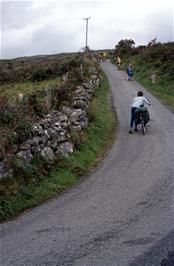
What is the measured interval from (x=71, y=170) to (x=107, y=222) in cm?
434

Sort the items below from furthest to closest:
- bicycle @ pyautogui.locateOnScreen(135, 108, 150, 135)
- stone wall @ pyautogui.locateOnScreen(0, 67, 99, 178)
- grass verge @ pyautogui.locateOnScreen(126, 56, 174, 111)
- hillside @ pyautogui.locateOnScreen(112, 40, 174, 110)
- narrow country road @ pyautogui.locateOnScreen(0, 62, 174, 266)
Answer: hillside @ pyautogui.locateOnScreen(112, 40, 174, 110), grass verge @ pyautogui.locateOnScreen(126, 56, 174, 111), bicycle @ pyautogui.locateOnScreen(135, 108, 150, 135), stone wall @ pyautogui.locateOnScreen(0, 67, 99, 178), narrow country road @ pyautogui.locateOnScreen(0, 62, 174, 266)

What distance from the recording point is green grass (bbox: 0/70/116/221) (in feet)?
37.7

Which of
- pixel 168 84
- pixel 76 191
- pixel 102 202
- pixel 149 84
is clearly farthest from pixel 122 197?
pixel 149 84

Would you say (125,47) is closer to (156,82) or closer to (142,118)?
(156,82)

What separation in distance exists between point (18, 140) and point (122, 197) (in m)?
3.47

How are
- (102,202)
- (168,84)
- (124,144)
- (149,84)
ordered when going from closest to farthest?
1. (102,202)
2. (124,144)
3. (168,84)
4. (149,84)

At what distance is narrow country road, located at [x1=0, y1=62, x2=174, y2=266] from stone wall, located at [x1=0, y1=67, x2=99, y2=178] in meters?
1.30

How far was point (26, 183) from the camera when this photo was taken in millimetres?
12453

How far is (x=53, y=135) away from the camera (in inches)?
593

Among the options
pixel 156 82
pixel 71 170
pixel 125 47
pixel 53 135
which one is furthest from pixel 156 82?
pixel 125 47

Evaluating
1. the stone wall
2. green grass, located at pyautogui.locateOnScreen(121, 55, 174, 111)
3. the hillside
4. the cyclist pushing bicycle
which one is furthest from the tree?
the stone wall

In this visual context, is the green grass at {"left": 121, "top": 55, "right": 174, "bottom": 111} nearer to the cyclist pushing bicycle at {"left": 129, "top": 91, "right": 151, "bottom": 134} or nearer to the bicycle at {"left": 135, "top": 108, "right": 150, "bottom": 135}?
the cyclist pushing bicycle at {"left": 129, "top": 91, "right": 151, "bottom": 134}

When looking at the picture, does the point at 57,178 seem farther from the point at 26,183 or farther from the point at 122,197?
the point at 122,197

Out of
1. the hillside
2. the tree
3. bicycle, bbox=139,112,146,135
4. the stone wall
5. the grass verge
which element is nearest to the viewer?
the stone wall
